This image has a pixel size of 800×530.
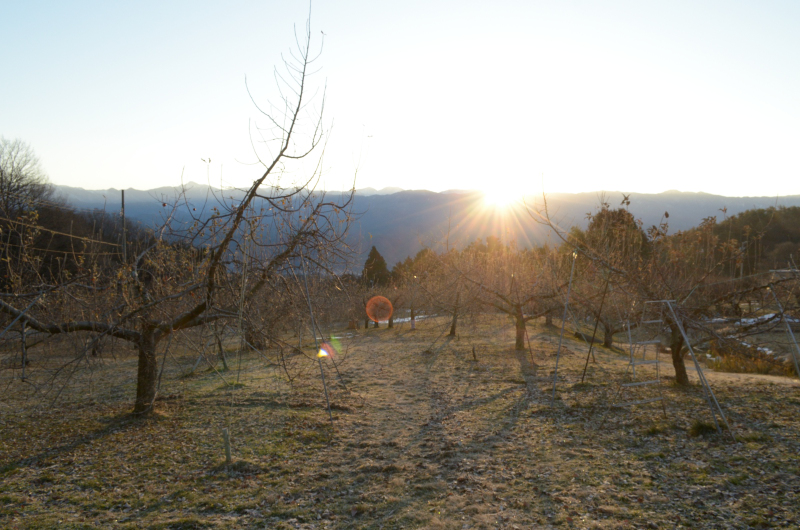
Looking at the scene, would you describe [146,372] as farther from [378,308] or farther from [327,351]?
[378,308]

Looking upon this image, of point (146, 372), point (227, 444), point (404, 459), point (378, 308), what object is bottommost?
point (378, 308)

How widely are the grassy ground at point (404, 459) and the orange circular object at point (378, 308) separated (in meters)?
20.7

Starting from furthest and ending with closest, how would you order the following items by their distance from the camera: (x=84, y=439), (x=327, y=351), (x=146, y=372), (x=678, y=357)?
(x=327, y=351)
(x=678, y=357)
(x=146, y=372)
(x=84, y=439)

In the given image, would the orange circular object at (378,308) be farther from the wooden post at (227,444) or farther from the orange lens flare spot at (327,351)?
the wooden post at (227,444)

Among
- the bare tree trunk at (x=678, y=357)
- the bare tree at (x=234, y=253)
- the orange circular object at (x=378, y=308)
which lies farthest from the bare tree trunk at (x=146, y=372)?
the orange circular object at (x=378, y=308)

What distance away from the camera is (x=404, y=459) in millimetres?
6961

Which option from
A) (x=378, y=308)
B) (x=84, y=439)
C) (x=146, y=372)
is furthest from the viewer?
(x=378, y=308)

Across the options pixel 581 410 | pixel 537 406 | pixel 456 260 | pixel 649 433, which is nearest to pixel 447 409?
pixel 537 406

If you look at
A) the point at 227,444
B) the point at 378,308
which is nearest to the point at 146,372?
the point at 227,444

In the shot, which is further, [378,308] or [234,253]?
[378,308]

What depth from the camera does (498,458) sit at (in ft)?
22.8

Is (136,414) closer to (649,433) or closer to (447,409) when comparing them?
(447,409)

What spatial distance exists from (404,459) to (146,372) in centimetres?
477

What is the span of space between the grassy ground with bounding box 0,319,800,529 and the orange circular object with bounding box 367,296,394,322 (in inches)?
814
